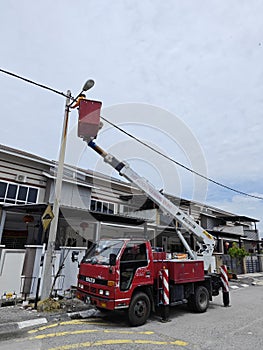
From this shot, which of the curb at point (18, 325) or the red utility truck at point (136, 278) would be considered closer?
the curb at point (18, 325)

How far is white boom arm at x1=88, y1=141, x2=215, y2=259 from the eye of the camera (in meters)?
8.66

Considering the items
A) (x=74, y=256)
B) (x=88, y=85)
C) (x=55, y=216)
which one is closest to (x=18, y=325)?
(x=55, y=216)

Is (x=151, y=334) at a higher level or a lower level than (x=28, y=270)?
lower

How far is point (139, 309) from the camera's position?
6258mm

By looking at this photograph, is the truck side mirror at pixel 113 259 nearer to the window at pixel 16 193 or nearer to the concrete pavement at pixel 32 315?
the concrete pavement at pixel 32 315

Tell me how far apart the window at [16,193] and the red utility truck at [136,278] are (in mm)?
5678

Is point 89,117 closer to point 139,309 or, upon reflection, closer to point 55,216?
point 55,216

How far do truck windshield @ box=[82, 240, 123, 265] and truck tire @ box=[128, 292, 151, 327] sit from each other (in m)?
1.16

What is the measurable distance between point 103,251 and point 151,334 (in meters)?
2.34

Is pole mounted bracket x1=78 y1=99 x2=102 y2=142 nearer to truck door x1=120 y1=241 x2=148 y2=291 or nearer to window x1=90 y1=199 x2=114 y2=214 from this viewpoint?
truck door x1=120 y1=241 x2=148 y2=291

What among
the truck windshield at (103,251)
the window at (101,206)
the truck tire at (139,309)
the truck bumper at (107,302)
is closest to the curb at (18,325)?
the truck bumper at (107,302)

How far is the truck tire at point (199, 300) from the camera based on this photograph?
25.4ft

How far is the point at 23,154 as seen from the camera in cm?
1233

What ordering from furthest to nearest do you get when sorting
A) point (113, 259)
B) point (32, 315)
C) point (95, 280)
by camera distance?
point (32, 315)
point (95, 280)
point (113, 259)
